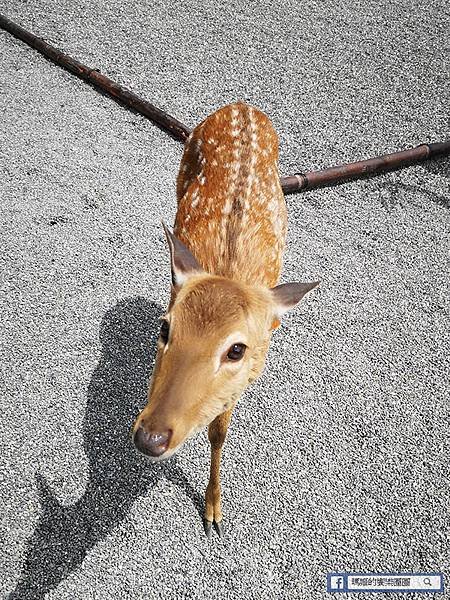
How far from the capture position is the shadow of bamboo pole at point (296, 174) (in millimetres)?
5062

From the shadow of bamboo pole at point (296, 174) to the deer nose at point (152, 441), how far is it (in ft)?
11.5

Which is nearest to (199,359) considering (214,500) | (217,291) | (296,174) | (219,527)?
(217,291)

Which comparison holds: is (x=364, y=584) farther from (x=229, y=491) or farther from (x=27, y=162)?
(x=27, y=162)

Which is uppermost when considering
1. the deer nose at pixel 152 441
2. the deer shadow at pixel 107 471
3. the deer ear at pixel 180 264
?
the deer ear at pixel 180 264

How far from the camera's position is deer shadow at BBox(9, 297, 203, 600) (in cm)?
273

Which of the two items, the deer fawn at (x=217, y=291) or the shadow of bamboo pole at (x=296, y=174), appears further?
the shadow of bamboo pole at (x=296, y=174)

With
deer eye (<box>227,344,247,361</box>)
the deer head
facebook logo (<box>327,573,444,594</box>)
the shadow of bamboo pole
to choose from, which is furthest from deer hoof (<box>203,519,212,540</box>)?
the shadow of bamboo pole

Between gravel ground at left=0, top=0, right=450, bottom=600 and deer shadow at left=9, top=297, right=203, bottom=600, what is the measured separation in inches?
0.4

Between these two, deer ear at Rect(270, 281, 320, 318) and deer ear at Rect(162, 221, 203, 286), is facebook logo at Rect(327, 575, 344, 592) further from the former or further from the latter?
deer ear at Rect(162, 221, 203, 286)

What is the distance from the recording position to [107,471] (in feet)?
Answer: 10.0

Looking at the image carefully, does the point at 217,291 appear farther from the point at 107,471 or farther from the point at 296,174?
the point at 296,174

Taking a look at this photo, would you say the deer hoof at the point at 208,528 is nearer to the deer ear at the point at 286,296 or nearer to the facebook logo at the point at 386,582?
the facebook logo at the point at 386,582

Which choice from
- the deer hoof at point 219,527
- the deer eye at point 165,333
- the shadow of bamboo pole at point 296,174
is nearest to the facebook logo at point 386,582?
the deer hoof at point 219,527

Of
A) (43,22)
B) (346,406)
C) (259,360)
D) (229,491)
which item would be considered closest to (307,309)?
(346,406)
